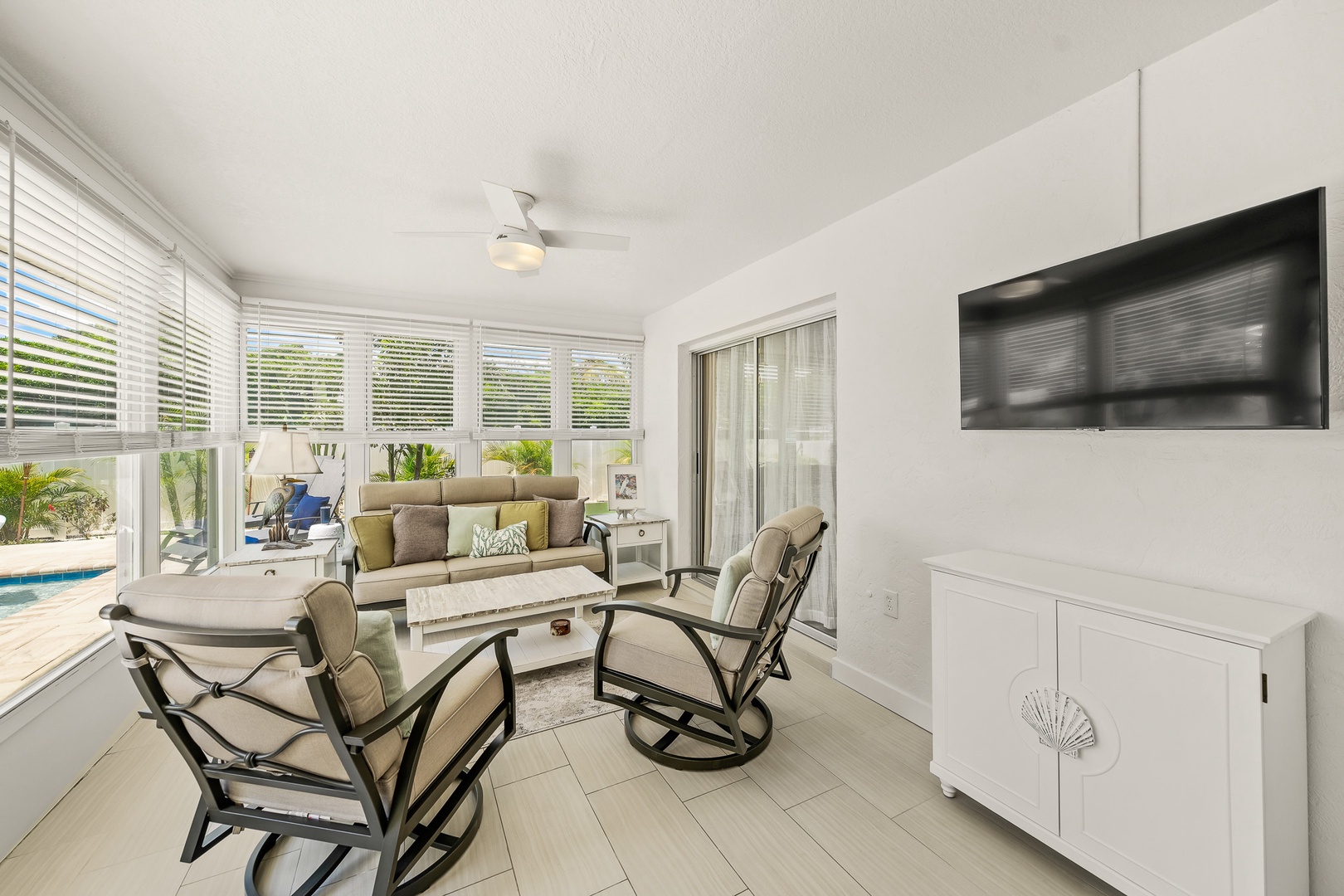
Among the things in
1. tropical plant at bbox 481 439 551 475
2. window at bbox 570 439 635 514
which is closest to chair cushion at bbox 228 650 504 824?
tropical plant at bbox 481 439 551 475

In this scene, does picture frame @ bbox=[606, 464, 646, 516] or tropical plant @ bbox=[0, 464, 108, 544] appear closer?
tropical plant @ bbox=[0, 464, 108, 544]

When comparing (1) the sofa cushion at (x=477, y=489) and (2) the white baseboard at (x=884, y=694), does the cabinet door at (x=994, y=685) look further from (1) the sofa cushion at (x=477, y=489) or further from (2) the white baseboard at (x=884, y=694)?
(1) the sofa cushion at (x=477, y=489)

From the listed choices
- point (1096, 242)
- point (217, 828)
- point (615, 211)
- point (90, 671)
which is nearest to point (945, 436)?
point (1096, 242)

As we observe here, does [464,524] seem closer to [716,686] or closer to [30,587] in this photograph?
[30,587]

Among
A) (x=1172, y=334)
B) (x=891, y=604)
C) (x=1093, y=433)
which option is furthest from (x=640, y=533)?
(x=1172, y=334)

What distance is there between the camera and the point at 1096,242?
185 cm

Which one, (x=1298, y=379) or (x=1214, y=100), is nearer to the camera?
(x=1298, y=379)

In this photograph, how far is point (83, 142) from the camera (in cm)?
207

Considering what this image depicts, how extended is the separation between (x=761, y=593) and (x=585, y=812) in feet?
3.35

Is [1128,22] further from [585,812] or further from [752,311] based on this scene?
[585,812]

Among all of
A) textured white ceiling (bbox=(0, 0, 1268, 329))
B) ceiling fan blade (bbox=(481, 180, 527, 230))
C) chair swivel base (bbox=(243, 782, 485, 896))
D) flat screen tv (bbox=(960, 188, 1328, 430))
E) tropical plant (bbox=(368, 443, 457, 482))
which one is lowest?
chair swivel base (bbox=(243, 782, 485, 896))

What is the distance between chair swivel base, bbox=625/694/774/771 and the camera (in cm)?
212

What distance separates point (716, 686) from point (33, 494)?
2.68m

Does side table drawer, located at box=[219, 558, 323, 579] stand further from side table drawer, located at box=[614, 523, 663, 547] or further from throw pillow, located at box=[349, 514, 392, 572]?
side table drawer, located at box=[614, 523, 663, 547]
